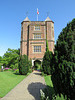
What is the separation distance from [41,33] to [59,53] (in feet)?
71.4

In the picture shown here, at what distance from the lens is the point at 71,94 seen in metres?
3.56

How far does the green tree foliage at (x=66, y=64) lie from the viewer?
356 centimetres

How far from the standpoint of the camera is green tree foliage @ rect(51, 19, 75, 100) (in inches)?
140

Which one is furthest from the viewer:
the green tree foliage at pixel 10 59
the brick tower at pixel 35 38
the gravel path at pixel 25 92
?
the green tree foliage at pixel 10 59

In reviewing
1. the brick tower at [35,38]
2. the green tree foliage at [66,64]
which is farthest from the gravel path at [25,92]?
the brick tower at [35,38]

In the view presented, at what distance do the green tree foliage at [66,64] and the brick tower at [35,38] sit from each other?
19.7 meters

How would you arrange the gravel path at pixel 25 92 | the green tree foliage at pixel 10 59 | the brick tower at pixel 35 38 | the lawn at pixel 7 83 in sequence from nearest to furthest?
the gravel path at pixel 25 92 < the lawn at pixel 7 83 < the brick tower at pixel 35 38 < the green tree foliage at pixel 10 59

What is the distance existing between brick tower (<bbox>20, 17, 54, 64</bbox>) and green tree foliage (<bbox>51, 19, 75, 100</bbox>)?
1966 centimetres

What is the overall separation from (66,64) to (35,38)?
72.3 feet

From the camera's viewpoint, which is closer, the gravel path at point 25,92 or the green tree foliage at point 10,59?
the gravel path at point 25,92

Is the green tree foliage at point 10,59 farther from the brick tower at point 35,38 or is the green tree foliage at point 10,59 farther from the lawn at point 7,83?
the lawn at point 7,83

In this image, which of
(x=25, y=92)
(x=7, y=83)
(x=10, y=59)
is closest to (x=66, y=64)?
(x=25, y=92)

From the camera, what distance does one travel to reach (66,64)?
3.73m

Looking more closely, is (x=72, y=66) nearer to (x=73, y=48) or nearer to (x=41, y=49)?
(x=73, y=48)
